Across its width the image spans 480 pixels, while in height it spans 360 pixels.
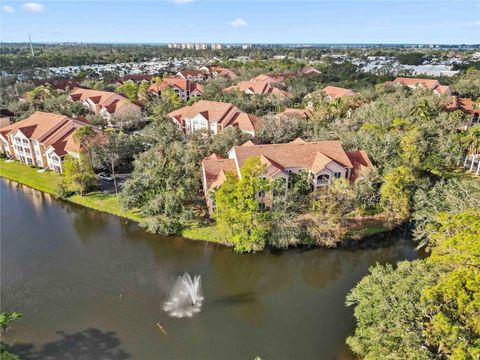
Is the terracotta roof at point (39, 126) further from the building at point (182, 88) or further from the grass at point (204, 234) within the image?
the building at point (182, 88)

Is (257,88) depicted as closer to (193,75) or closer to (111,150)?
(193,75)

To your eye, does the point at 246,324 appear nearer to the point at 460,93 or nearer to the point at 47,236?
→ the point at 47,236

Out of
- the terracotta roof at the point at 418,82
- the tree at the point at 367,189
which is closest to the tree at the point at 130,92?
the tree at the point at 367,189

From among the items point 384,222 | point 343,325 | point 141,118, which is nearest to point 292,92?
point 141,118

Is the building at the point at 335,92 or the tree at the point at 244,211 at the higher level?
the building at the point at 335,92

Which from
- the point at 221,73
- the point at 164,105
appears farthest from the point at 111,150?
the point at 221,73

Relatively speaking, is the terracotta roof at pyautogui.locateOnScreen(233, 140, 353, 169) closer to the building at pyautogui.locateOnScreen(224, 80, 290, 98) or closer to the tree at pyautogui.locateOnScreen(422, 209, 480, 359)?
the tree at pyautogui.locateOnScreen(422, 209, 480, 359)
